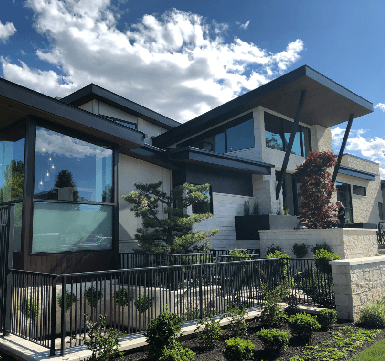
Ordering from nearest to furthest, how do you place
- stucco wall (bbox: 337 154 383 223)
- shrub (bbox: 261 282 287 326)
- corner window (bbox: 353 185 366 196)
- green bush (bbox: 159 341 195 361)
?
green bush (bbox: 159 341 195 361), shrub (bbox: 261 282 287 326), stucco wall (bbox: 337 154 383 223), corner window (bbox: 353 185 366 196)

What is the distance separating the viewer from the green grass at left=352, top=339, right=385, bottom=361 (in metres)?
5.32

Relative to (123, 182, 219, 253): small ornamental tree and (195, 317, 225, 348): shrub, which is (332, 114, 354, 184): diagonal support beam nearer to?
(123, 182, 219, 253): small ornamental tree

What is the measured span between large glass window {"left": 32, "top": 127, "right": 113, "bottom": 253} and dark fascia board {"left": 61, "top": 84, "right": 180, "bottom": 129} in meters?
5.52

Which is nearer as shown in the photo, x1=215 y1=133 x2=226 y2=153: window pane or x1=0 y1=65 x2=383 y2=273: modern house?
x1=0 y1=65 x2=383 y2=273: modern house

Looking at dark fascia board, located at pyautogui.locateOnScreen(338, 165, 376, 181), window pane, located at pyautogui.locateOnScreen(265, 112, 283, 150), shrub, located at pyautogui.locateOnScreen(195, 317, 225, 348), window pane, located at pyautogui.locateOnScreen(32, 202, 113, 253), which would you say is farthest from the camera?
dark fascia board, located at pyautogui.locateOnScreen(338, 165, 376, 181)

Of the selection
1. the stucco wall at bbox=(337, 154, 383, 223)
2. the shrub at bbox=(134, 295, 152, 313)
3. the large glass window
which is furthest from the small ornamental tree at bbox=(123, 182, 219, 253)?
the stucco wall at bbox=(337, 154, 383, 223)

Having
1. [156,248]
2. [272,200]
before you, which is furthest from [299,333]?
[272,200]

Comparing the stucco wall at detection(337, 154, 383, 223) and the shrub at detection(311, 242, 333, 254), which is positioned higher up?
the stucco wall at detection(337, 154, 383, 223)

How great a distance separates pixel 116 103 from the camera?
1576 cm

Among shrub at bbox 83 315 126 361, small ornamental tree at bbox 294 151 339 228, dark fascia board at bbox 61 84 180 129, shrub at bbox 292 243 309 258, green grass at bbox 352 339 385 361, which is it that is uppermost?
dark fascia board at bbox 61 84 180 129

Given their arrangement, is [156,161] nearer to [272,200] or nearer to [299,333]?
[272,200]

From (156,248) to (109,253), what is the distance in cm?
135

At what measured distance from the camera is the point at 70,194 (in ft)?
30.3

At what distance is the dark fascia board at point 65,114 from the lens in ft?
25.4
